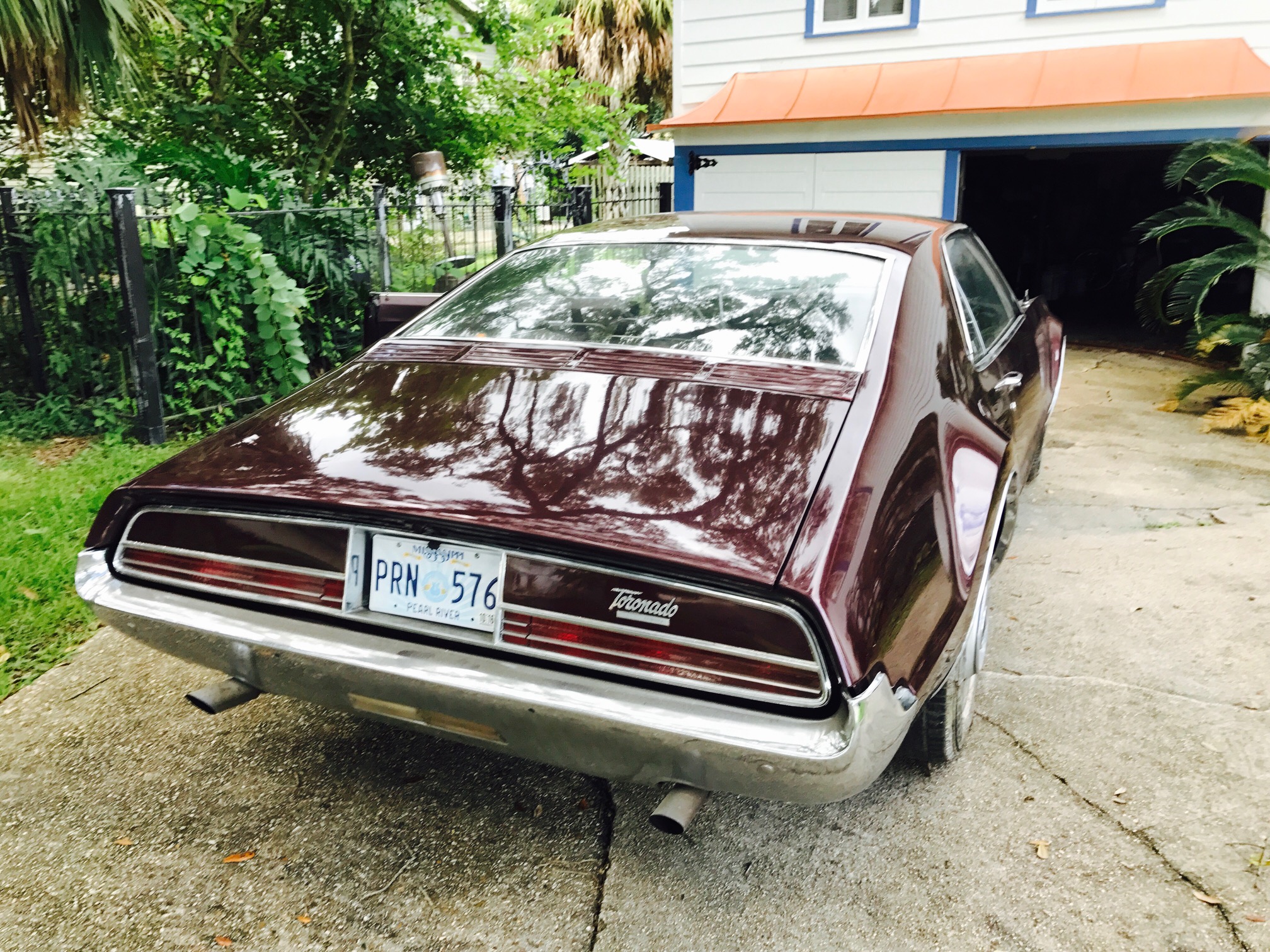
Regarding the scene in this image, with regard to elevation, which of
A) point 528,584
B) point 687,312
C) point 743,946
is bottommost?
point 743,946

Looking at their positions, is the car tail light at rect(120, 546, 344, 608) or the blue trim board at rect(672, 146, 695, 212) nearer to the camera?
the car tail light at rect(120, 546, 344, 608)

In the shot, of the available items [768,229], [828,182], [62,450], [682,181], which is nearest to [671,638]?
[768,229]

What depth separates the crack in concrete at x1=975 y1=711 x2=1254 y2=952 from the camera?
2.11 meters

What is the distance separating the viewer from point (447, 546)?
2.03 m

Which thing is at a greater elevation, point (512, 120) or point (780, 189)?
point (512, 120)

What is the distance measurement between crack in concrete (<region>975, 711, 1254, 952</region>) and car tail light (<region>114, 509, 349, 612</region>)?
6.35 ft

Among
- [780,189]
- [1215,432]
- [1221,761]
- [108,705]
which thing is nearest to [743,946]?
[1221,761]

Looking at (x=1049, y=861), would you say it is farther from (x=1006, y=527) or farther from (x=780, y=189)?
(x=780, y=189)

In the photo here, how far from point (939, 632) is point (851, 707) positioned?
0.41m

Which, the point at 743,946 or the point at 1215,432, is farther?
the point at 1215,432

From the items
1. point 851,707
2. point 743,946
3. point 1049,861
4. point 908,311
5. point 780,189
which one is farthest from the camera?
point 780,189

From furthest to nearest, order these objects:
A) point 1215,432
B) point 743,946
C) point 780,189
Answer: point 780,189
point 1215,432
point 743,946

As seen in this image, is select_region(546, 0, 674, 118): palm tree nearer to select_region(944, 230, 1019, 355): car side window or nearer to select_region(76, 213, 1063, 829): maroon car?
select_region(944, 230, 1019, 355): car side window

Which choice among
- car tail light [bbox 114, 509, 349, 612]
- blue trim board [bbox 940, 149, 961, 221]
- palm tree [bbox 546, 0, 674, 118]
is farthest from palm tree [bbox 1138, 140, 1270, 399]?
palm tree [bbox 546, 0, 674, 118]
